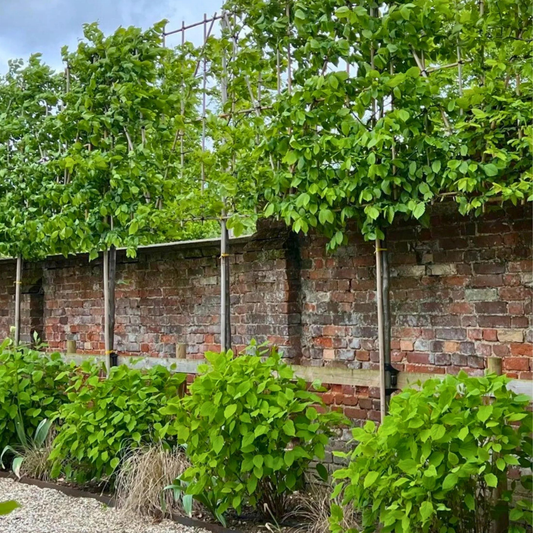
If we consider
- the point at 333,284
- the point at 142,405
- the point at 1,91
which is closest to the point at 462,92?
the point at 333,284

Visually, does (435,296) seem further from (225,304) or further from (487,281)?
(225,304)

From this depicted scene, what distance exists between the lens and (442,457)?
2.98 metres

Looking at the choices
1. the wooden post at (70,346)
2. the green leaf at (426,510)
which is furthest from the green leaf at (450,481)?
the wooden post at (70,346)

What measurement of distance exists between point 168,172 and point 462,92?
2.62 m

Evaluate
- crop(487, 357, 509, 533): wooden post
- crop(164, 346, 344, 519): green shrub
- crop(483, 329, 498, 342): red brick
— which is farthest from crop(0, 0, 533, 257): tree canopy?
crop(487, 357, 509, 533): wooden post

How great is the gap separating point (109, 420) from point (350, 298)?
1.82 m

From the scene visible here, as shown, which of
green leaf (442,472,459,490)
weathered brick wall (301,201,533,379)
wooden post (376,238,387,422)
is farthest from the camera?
wooden post (376,238,387,422)

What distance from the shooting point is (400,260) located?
4.32 m

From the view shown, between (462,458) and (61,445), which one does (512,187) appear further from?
(61,445)

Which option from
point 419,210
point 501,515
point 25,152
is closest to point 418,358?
point 419,210

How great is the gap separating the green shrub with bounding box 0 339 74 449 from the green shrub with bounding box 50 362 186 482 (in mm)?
435

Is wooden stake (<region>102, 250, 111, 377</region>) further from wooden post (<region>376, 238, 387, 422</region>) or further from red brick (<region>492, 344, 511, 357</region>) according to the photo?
red brick (<region>492, 344, 511, 357</region>)

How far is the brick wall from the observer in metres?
3.88

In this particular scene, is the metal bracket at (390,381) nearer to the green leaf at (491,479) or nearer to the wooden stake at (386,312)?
the wooden stake at (386,312)
